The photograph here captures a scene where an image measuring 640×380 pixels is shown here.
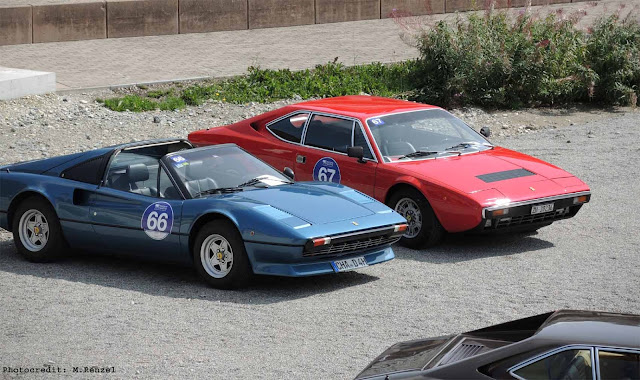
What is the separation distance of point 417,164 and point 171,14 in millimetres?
14715

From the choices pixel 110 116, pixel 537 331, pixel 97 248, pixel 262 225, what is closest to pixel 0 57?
pixel 110 116

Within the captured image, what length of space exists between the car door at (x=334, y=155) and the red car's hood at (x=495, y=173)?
437 mm

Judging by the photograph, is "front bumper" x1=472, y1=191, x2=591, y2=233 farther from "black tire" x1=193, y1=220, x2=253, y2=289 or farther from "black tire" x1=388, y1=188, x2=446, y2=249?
"black tire" x1=193, y1=220, x2=253, y2=289

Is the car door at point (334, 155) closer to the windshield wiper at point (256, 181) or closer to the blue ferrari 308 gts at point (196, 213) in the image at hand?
the blue ferrari 308 gts at point (196, 213)

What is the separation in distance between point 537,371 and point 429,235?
17.4 feet

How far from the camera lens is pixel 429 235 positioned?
10.0m

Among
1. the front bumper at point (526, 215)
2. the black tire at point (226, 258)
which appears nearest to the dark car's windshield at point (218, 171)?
the black tire at point (226, 258)

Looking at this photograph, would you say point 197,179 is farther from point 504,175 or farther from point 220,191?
point 504,175

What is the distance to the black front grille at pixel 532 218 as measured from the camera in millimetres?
9789

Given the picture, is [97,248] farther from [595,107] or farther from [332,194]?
[595,107]

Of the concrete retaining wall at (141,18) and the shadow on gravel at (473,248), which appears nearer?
the shadow on gravel at (473,248)

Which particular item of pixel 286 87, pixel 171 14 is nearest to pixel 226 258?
pixel 286 87

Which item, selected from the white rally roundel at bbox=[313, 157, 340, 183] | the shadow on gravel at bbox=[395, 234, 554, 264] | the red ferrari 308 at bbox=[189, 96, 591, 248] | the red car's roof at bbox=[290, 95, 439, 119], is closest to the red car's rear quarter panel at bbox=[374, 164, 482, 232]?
the red ferrari 308 at bbox=[189, 96, 591, 248]

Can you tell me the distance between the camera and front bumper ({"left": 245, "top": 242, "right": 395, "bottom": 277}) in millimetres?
8359
